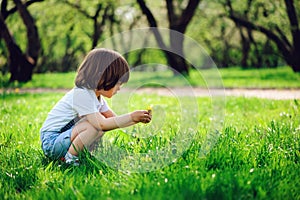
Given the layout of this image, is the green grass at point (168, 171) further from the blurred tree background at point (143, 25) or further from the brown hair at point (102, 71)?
the blurred tree background at point (143, 25)

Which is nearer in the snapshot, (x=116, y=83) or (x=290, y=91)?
(x=116, y=83)

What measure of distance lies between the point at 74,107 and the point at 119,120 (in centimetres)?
39

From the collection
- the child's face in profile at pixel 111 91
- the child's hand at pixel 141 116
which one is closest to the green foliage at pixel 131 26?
the child's face in profile at pixel 111 91

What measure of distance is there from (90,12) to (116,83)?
2320 cm

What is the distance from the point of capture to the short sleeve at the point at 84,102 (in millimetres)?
3402

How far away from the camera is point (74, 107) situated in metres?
3.47

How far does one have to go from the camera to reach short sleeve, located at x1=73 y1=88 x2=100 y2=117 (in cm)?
340

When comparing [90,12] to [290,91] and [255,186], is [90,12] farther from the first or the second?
[255,186]

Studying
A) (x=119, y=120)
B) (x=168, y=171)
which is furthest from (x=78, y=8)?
(x=168, y=171)

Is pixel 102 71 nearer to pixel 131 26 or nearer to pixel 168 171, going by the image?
pixel 168 171

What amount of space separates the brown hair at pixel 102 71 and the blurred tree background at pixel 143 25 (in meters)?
9.65

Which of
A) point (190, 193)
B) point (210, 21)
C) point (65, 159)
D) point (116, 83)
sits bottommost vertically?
point (210, 21)

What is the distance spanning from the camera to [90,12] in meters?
25.9

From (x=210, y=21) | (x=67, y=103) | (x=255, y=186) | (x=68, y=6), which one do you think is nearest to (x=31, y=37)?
(x=68, y=6)
